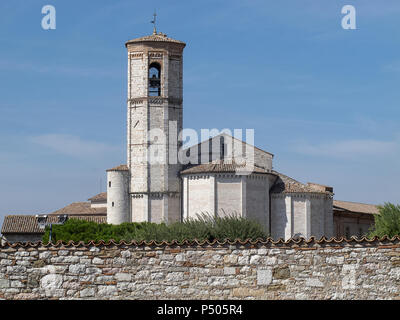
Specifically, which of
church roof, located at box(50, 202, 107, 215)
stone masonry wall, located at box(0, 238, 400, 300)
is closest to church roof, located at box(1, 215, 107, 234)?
church roof, located at box(50, 202, 107, 215)

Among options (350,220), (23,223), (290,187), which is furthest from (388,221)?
(23,223)

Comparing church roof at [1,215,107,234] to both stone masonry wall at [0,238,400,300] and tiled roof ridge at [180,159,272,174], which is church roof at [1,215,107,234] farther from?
stone masonry wall at [0,238,400,300]

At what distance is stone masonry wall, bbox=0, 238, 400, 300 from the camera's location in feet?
54.4

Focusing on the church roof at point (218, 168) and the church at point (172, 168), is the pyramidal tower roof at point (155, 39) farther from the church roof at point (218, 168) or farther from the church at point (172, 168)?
the church roof at point (218, 168)

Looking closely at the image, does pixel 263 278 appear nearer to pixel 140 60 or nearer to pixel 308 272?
pixel 308 272

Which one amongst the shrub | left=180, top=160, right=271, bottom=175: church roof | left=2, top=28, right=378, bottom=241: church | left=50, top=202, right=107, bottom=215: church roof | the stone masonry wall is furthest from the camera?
left=50, top=202, right=107, bottom=215: church roof

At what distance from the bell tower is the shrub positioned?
25.1 metres

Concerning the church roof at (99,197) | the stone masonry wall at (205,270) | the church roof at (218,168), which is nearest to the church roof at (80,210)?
the church roof at (99,197)

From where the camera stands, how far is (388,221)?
29.1m

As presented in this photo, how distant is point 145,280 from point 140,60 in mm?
39259

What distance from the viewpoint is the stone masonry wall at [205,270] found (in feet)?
54.4

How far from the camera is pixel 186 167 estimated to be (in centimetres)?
5491
